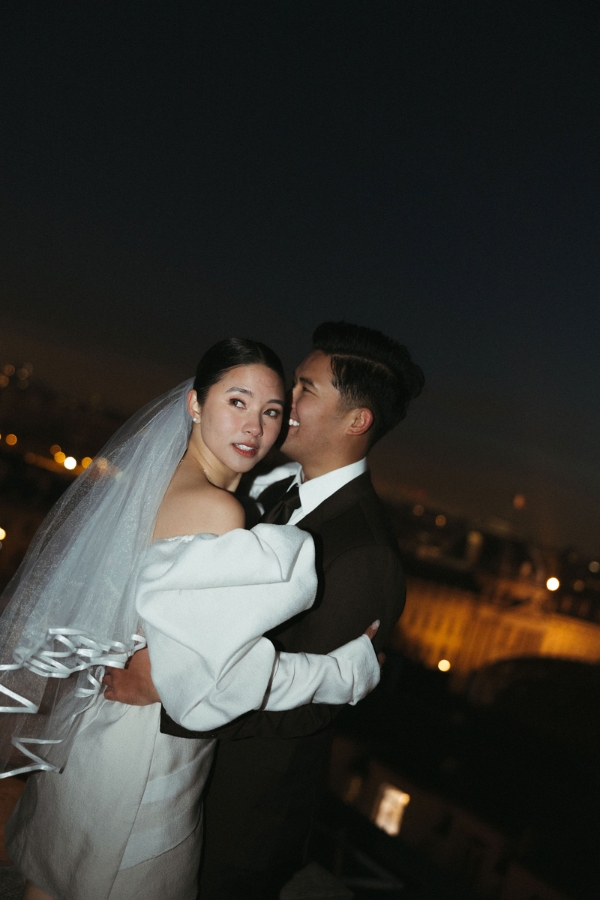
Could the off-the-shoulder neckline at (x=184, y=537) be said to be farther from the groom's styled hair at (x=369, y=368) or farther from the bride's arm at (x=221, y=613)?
the groom's styled hair at (x=369, y=368)

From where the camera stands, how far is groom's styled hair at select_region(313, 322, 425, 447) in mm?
2389

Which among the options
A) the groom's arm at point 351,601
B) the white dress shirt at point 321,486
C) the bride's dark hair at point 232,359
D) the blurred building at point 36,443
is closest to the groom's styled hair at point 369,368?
the white dress shirt at point 321,486

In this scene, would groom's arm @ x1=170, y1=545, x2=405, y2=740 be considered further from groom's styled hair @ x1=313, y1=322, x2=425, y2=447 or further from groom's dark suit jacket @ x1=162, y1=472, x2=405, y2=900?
groom's styled hair @ x1=313, y1=322, x2=425, y2=447

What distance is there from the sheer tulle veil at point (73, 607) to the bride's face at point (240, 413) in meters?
0.13

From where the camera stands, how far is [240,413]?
2.04 metres

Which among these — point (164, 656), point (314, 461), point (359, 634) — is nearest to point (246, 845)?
point (359, 634)

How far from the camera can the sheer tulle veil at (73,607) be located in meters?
1.79

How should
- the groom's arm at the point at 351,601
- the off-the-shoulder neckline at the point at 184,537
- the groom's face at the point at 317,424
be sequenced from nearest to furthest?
the off-the-shoulder neckline at the point at 184,537 → the groom's arm at the point at 351,601 → the groom's face at the point at 317,424

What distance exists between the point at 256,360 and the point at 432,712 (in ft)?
62.5

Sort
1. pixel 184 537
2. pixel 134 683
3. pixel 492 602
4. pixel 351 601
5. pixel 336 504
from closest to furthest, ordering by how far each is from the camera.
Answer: pixel 184 537 < pixel 134 683 < pixel 351 601 < pixel 336 504 < pixel 492 602

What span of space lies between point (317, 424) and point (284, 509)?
315mm

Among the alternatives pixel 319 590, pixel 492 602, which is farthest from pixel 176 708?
pixel 492 602

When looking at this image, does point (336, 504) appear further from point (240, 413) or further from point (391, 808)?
point (391, 808)

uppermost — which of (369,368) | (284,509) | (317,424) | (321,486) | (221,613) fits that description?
(369,368)
